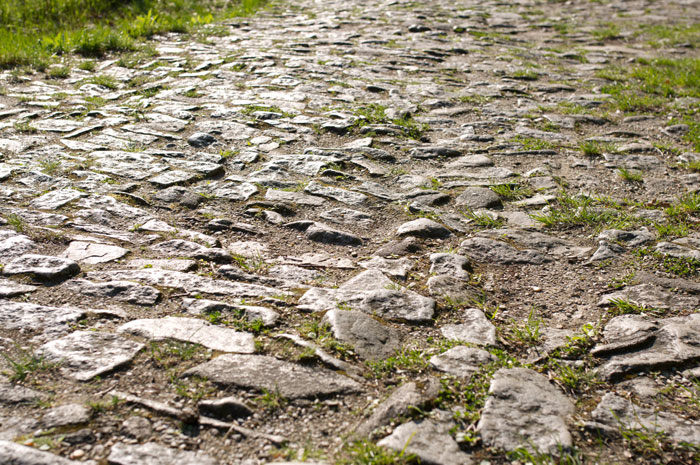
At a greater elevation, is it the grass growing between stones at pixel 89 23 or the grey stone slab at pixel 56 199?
the grass growing between stones at pixel 89 23

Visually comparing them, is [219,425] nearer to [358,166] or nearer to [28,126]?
[358,166]

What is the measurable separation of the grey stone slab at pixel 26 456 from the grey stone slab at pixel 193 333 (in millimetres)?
654

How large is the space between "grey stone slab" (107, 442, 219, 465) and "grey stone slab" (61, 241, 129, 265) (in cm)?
135

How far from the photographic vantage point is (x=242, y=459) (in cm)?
190

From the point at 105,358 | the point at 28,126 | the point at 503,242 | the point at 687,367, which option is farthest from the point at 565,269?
the point at 28,126

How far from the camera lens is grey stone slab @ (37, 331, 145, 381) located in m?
2.23

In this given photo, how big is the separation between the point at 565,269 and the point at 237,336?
65.3 inches

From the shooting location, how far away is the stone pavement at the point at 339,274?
6.68ft

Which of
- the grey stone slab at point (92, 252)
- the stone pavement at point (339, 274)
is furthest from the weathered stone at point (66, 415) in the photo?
the grey stone slab at point (92, 252)

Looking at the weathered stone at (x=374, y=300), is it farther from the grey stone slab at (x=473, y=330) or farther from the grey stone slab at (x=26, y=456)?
the grey stone slab at (x=26, y=456)

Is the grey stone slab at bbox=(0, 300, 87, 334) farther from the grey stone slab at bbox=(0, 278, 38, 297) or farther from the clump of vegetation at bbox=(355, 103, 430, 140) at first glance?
the clump of vegetation at bbox=(355, 103, 430, 140)

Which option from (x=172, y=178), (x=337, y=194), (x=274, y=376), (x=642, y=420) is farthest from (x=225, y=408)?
(x=172, y=178)

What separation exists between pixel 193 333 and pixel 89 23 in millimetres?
8178

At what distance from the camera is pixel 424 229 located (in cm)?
352
